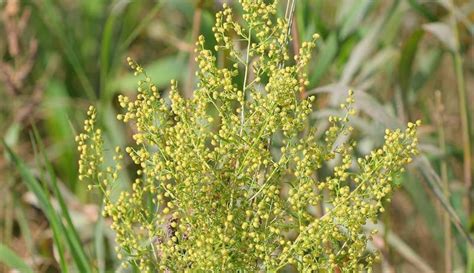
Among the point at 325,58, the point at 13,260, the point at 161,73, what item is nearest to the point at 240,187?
the point at 13,260

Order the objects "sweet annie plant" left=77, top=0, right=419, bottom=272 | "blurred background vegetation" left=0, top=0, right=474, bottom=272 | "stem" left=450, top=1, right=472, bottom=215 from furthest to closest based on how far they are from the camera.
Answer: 1. "stem" left=450, top=1, right=472, bottom=215
2. "blurred background vegetation" left=0, top=0, right=474, bottom=272
3. "sweet annie plant" left=77, top=0, right=419, bottom=272

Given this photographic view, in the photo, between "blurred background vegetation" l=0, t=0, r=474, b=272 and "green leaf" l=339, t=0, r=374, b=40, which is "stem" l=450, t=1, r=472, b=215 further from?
"green leaf" l=339, t=0, r=374, b=40

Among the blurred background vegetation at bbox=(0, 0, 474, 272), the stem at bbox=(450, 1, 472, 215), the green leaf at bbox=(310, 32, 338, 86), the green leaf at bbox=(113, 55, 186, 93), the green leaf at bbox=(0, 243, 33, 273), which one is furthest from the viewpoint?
the green leaf at bbox=(113, 55, 186, 93)

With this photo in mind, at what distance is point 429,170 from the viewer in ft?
5.29

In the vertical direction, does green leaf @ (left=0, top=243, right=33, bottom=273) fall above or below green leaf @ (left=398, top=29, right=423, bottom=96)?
below

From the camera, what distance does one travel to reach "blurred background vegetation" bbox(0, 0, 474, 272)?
1742 millimetres

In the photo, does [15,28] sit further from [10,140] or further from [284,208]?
[284,208]

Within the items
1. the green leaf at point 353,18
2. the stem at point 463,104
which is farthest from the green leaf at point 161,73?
the stem at point 463,104

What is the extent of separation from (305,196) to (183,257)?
6.3 inches

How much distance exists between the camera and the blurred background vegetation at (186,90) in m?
1.74

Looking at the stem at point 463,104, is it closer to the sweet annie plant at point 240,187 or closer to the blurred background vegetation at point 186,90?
the blurred background vegetation at point 186,90

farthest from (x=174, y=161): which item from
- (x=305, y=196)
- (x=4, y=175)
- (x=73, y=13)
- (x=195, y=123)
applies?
(x=73, y=13)

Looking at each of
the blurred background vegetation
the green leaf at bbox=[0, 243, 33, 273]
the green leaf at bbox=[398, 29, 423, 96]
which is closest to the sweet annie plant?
the blurred background vegetation

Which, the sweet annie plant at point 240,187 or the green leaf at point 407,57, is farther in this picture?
the green leaf at point 407,57
